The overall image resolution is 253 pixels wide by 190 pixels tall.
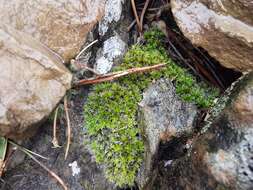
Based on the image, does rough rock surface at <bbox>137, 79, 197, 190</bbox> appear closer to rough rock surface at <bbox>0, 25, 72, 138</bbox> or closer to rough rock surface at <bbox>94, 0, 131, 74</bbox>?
rough rock surface at <bbox>94, 0, 131, 74</bbox>

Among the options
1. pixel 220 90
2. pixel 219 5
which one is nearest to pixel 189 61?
pixel 220 90

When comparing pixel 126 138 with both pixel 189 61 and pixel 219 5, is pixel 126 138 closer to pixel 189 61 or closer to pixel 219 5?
pixel 189 61

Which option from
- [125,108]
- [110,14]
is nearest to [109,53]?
[110,14]

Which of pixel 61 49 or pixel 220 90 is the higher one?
pixel 61 49

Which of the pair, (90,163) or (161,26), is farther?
(161,26)

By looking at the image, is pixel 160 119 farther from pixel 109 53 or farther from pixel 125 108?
pixel 109 53

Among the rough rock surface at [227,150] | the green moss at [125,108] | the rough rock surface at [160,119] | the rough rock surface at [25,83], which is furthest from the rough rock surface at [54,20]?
the rough rock surface at [227,150]

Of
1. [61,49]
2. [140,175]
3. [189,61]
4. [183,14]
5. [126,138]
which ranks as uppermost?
[183,14]

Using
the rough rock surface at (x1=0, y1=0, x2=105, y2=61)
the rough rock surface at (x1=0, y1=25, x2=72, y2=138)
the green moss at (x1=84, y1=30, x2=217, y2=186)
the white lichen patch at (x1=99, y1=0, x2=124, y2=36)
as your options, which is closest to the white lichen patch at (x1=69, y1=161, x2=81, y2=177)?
the green moss at (x1=84, y1=30, x2=217, y2=186)
